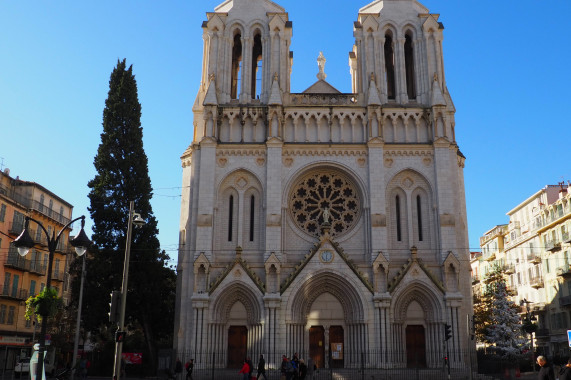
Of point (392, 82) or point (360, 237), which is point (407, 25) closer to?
point (392, 82)

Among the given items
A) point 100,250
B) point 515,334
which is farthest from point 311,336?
point 515,334

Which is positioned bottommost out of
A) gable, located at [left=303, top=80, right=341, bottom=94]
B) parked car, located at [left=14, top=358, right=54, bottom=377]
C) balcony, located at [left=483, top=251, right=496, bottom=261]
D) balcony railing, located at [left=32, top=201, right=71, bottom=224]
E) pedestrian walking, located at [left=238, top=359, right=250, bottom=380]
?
parked car, located at [left=14, top=358, right=54, bottom=377]

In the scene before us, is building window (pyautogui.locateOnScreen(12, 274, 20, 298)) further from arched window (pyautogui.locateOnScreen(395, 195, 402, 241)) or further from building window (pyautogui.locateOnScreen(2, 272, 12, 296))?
arched window (pyautogui.locateOnScreen(395, 195, 402, 241))

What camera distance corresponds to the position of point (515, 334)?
42.4 metres

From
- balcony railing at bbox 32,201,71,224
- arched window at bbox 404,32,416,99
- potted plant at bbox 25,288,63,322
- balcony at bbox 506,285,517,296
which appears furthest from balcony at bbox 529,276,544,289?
potted plant at bbox 25,288,63,322

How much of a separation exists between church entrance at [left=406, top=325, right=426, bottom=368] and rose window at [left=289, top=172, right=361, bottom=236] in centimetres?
681

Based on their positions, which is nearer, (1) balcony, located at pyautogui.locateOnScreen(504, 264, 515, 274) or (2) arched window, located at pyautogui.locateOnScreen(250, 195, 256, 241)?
(2) arched window, located at pyautogui.locateOnScreen(250, 195, 256, 241)

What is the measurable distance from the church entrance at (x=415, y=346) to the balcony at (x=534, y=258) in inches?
909

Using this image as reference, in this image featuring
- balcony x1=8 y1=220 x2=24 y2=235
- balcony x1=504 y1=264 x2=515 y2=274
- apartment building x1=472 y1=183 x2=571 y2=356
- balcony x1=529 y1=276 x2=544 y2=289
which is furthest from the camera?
balcony x1=504 y1=264 x2=515 y2=274

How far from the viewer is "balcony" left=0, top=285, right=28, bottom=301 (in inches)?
1449

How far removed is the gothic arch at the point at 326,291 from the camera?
2944 cm

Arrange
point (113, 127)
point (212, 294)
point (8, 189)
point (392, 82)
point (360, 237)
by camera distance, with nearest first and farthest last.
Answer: point (212, 294), point (360, 237), point (113, 127), point (392, 82), point (8, 189)

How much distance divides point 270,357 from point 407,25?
75.7ft

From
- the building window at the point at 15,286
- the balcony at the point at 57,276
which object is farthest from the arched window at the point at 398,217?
the balcony at the point at 57,276
